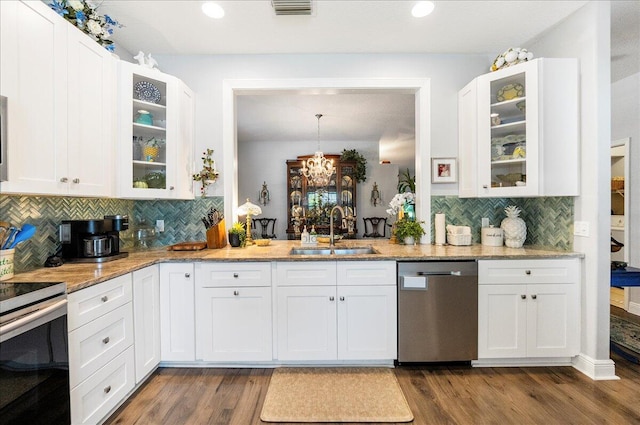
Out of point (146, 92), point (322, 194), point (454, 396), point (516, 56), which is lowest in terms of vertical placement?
point (454, 396)

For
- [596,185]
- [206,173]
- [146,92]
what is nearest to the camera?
[596,185]

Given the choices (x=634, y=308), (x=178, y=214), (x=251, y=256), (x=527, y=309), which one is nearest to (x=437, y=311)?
(x=527, y=309)

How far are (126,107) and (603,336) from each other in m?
3.99

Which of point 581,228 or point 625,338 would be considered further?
point 625,338

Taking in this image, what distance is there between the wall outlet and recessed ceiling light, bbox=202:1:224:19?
10.4 ft

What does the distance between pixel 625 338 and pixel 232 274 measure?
369 cm

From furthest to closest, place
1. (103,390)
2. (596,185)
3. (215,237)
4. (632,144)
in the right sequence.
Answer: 1. (632,144)
2. (215,237)
3. (596,185)
4. (103,390)

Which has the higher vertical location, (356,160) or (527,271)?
(356,160)

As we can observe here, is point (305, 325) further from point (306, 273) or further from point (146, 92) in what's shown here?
point (146, 92)

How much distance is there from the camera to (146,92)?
258 centimetres

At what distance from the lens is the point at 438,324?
240 centimetres

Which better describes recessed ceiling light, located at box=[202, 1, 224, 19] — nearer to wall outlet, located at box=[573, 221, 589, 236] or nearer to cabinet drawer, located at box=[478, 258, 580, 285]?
cabinet drawer, located at box=[478, 258, 580, 285]

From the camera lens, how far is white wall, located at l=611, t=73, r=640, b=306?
11.9 feet

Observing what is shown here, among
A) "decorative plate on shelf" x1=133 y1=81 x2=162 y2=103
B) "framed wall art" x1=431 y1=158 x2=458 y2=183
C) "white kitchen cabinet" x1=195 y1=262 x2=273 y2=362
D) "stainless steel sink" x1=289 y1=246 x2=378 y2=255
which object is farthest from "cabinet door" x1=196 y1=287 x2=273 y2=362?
"framed wall art" x1=431 y1=158 x2=458 y2=183
